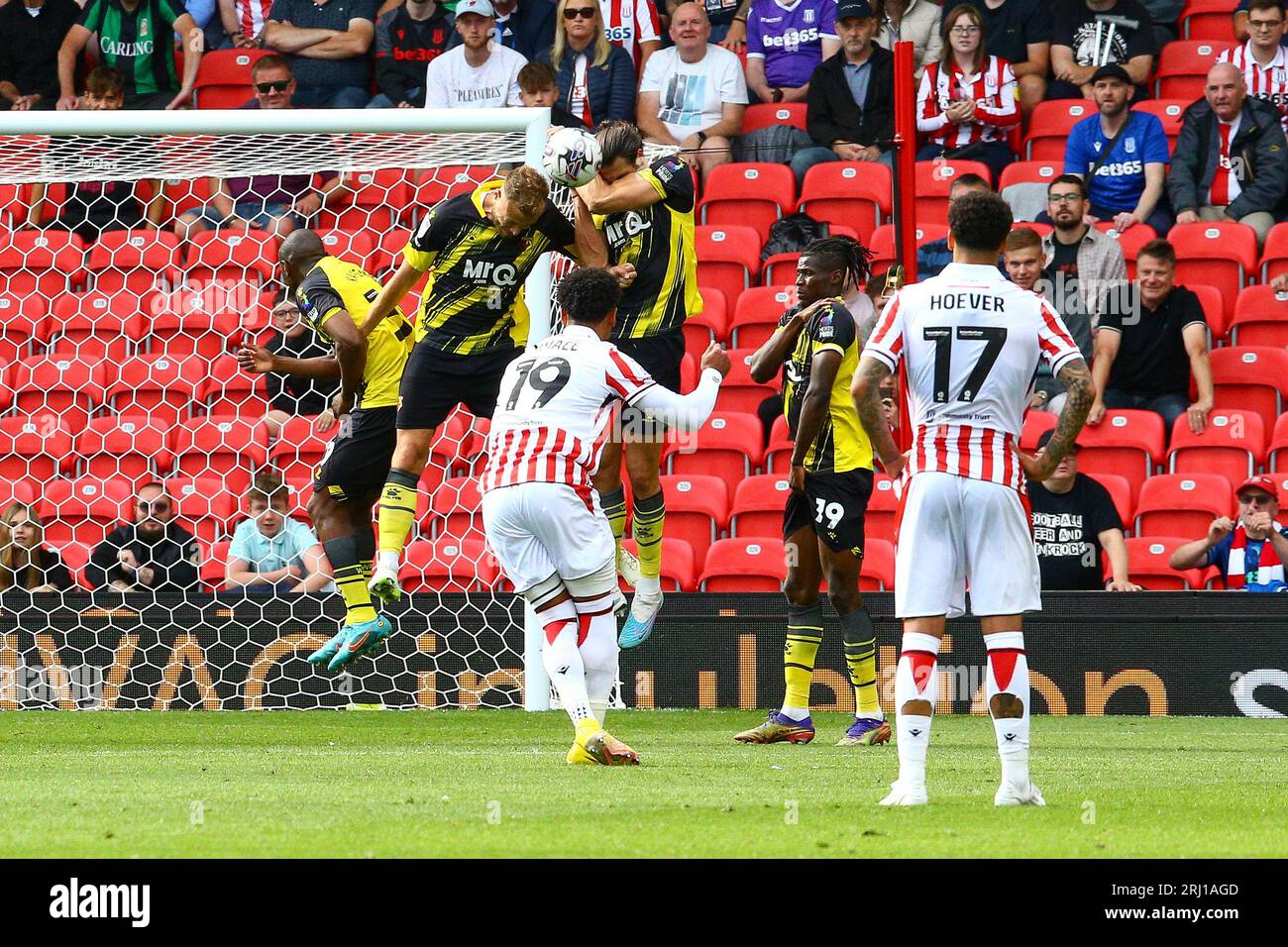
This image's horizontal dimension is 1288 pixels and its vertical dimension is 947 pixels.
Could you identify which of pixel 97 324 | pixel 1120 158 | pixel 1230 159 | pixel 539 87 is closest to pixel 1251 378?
pixel 1230 159

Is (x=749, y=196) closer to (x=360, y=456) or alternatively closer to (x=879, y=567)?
(x=879, y=567)

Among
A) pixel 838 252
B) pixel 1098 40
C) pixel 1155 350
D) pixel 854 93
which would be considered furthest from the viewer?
pixel 1098 40

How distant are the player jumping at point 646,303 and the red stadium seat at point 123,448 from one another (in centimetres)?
442

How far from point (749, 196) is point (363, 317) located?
218 inches

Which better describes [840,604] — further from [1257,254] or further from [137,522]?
[1257,254]

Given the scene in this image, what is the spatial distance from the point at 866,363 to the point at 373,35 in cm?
1108

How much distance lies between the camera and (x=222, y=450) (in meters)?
12.6

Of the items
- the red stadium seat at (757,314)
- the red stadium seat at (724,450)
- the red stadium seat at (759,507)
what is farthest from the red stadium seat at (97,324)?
the red stadium seat at (759,507)

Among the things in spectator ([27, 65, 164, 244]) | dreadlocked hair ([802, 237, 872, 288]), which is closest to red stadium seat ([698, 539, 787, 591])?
dreadlocked hair ([802, 237, 872, 288])

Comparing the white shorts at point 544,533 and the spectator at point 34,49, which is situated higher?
the spectator at point 34,49

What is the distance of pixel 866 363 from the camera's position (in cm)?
574

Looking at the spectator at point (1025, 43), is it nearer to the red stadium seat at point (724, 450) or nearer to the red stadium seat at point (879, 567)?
the red stadium seat at point (724, 450)

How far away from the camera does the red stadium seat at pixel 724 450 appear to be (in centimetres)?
1255
